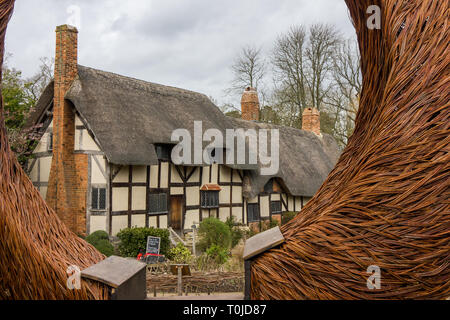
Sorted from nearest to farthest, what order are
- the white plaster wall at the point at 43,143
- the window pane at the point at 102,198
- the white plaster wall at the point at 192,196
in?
the window pane at the point at 102,198 < the white plaster wall at the point at 43,143 < the white plaster wall at the point at 192,196

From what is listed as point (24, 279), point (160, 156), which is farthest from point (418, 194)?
point (160, 156)

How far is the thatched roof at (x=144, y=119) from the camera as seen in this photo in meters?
12.7

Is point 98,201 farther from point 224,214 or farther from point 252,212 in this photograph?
point 252,212

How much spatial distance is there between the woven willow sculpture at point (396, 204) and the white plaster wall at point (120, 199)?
12030mm

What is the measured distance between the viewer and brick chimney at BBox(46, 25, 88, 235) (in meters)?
13.2

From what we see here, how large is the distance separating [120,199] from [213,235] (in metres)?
3.08

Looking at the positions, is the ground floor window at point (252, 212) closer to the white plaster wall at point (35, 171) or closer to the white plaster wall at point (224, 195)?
the white plaster wall at point (224, 195)

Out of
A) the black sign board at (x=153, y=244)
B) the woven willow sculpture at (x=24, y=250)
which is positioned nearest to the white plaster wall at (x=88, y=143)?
the black sign board at (x=153, y=244)

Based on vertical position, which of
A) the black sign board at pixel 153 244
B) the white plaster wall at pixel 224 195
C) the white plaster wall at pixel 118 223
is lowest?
the black sign board at pixel 153 244

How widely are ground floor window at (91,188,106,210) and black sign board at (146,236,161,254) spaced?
1.96 meters

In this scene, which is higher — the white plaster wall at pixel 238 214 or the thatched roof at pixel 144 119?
the thatched roof at pixel 144 119

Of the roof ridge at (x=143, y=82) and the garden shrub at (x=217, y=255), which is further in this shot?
the roof ridge at (x=143, y=82)

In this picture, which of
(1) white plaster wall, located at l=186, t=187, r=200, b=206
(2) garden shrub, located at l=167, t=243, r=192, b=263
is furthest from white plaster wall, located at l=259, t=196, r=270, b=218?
(2) garden shrub, located at l=167, t=243, r=192, b=263

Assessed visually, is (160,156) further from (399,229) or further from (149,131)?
(399,229)
